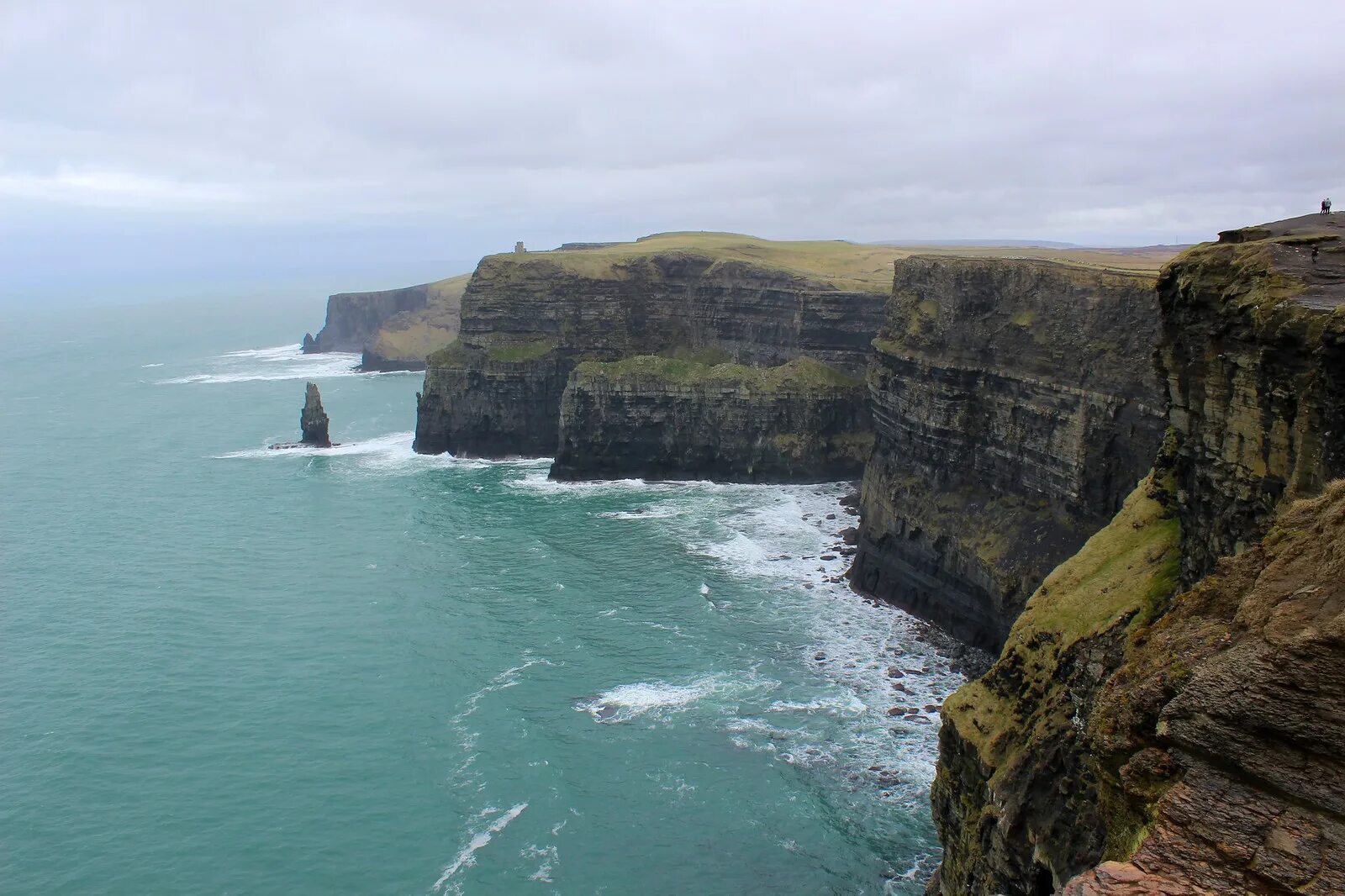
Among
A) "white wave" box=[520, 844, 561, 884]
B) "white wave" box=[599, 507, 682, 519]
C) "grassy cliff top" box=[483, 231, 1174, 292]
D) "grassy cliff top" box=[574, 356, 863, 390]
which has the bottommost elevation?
"white wave" box=[520, 844, 561, 884]

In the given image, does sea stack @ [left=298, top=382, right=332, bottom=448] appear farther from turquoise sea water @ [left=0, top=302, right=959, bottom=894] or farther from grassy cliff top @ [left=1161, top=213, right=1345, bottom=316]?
grassy cliff top @ [left=1161, top=213, right=1345, bottom=316]

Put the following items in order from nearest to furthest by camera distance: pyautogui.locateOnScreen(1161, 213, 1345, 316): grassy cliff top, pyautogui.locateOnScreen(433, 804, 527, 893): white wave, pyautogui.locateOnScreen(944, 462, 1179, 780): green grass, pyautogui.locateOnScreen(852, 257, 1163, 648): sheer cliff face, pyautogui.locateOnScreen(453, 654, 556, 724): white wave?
pyautogui.locateOnScreen(1161, 213, 1345, 316): grassy cliff top
pyautogui.locateOnScreen(944, 462, 1179, 780): green grass
pyautogui.locateOnScreen(433, 804, 527, 893): white wave
pyautogui.locateOnScreen(453, 654, 556, 724): white wave
pyautogui.locateOnScreen(852, 257, 1163, 648): sheer cliff face

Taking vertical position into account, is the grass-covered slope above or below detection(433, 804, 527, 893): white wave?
above

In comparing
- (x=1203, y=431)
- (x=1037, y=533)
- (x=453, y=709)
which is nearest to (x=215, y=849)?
(x=453, y=709)

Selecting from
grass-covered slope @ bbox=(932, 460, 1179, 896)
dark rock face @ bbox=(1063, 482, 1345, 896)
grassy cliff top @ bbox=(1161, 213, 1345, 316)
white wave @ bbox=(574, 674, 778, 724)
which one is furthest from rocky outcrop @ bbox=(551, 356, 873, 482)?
dark rock face @ bbox=(1063, 482, 1345, 896)

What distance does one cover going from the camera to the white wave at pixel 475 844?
39281 mm

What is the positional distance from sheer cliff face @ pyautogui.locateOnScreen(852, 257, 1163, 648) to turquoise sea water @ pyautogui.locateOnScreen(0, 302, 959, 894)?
4.50 meters

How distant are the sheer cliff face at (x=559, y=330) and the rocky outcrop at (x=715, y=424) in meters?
7.69

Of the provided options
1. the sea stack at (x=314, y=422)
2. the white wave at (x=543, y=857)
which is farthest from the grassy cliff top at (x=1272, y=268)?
the sea stack at (x=314, y=422)

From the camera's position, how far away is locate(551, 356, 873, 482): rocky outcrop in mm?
97875

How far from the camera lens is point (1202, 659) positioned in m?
16.8

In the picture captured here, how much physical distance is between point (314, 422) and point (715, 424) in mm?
46309

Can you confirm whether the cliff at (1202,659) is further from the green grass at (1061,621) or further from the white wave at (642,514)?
the white wave at (642,514)

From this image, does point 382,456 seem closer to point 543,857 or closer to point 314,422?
point 314,422
